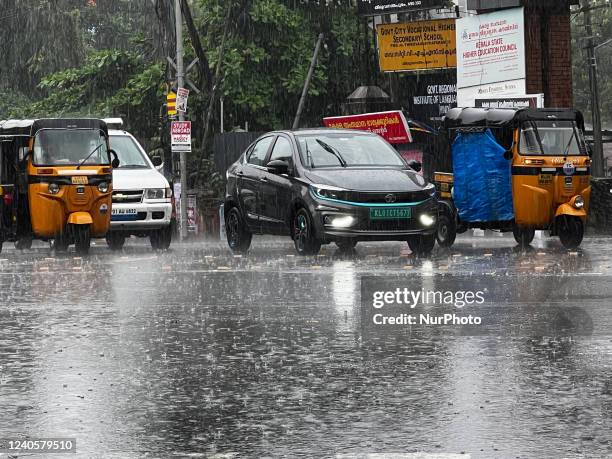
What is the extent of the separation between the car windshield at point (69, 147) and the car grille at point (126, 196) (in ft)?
3.19

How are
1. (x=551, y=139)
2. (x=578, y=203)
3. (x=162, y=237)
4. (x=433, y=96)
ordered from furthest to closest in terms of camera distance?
(x=433, y=96)
(x=162, y=237)
(x=551, y=139)
(x=578, y=203)

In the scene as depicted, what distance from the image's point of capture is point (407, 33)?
3866 cm

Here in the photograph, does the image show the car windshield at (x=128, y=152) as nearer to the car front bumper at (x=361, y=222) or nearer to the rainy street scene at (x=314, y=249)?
the rainy street scene at (x=314, y=249)

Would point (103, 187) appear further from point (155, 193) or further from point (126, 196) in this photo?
point (155, 193)

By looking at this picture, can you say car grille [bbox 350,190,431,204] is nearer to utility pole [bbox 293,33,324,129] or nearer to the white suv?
the white suv

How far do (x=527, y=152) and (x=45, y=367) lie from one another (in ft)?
42.1

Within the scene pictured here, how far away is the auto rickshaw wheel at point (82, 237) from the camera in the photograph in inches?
855

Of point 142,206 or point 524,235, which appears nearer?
point 524,235

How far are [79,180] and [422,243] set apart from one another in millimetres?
5564

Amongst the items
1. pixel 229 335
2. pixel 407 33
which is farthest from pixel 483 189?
pixel 407 33

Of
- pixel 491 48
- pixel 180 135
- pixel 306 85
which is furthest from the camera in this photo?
pixel 306 85

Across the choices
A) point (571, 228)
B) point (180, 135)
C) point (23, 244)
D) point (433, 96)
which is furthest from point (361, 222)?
point (433, 96)

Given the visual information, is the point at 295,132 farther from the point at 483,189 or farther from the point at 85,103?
the point at 85,103

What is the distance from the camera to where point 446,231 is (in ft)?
72.3
